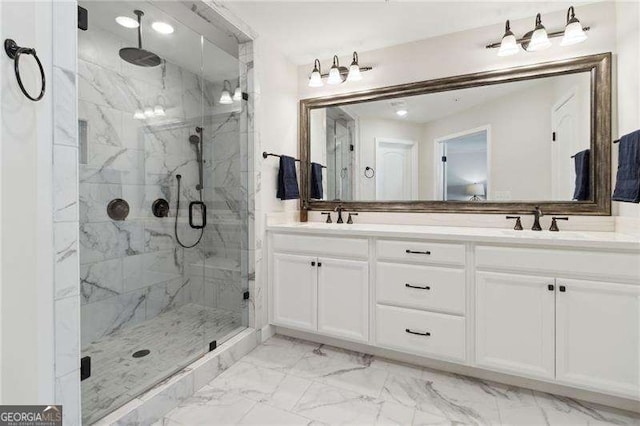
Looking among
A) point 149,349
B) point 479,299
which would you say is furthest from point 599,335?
point 149,349

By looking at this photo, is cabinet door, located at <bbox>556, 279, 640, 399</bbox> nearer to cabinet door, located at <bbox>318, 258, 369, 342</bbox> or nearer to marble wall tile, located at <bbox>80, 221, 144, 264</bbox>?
cabinet door, located at <bbox>318, 258, 369, 342</bbox>

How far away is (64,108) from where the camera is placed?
117cm

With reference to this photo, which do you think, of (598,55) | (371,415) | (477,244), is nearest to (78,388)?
(371,415)

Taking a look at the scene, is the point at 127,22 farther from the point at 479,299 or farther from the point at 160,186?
the point at 479,299

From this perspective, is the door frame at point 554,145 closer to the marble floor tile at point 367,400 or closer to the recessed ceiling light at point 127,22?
the marble floor tile at point 367,400

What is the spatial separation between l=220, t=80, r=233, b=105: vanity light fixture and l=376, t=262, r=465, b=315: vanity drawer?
5.79 feet

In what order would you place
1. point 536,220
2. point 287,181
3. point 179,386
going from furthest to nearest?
1. point 287,181
2. point 536,220
3. point 179,386

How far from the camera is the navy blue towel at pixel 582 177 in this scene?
1.99 meters

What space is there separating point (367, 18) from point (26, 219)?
2.24 meters

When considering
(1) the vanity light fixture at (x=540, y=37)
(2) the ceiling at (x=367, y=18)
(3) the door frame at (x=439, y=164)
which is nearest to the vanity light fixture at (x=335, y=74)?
(2) the ceiling at (x=367, y=18)

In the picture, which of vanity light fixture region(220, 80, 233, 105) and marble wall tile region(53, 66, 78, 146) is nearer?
marble wall tile region(53, 66, 78, 146)

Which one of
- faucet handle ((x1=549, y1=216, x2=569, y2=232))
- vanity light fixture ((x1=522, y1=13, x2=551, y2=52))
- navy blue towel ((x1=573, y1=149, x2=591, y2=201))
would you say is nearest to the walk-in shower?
vanity light fixture ((x1=522, y1=13, x2=551, y2=52))

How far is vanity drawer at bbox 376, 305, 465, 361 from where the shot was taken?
72.6 inches

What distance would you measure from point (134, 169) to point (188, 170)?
0.39m
